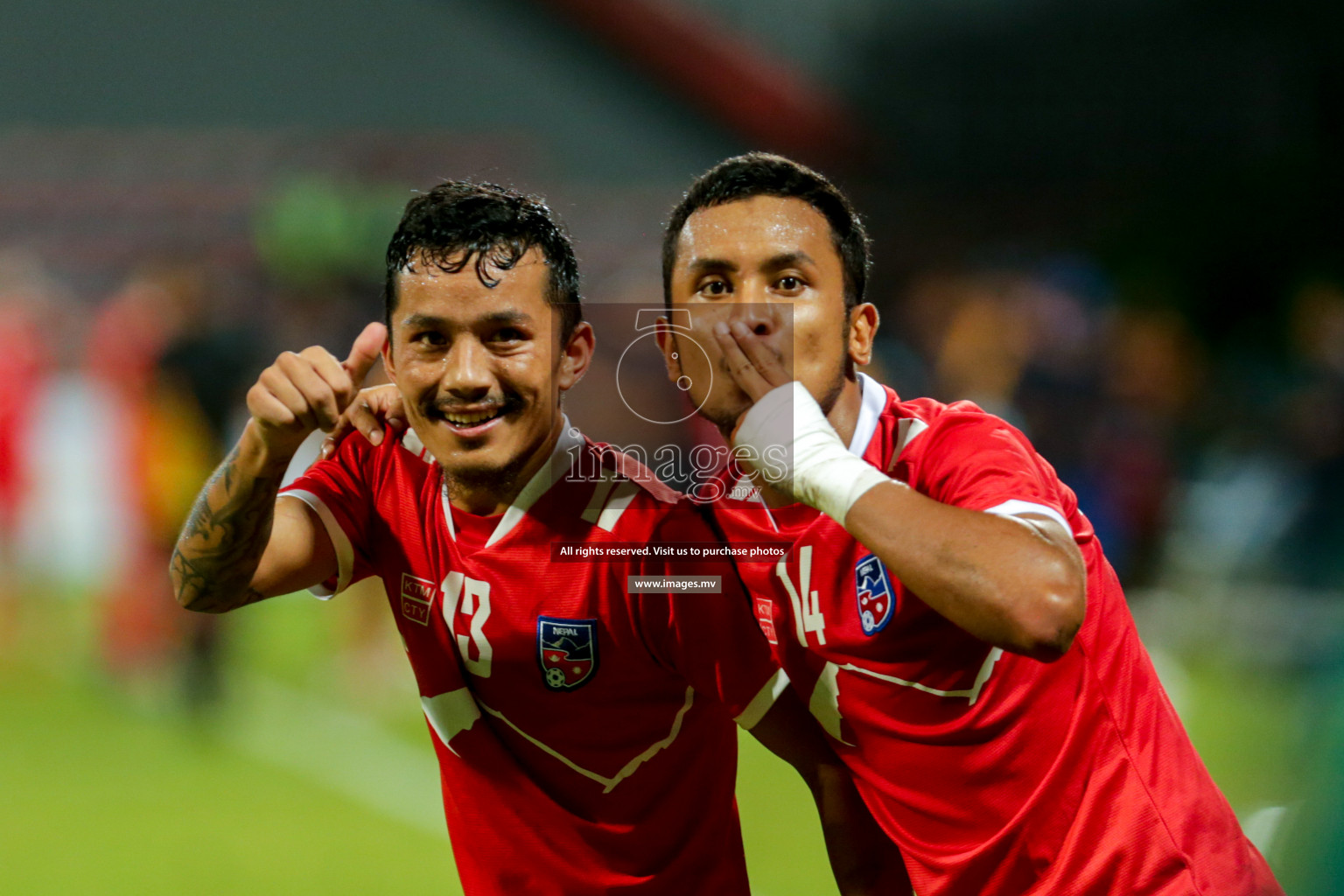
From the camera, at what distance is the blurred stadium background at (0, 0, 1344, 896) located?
5.72 meters

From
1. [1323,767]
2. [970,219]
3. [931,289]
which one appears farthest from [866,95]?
[1323,767]

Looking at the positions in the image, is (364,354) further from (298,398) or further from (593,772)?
(593,772)

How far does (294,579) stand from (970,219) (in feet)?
46.1

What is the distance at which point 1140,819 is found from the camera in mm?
2064

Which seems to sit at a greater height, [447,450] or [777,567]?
[447,450]

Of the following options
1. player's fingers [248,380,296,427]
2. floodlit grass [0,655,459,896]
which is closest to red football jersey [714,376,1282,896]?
player's fingers [248,380,296,427]

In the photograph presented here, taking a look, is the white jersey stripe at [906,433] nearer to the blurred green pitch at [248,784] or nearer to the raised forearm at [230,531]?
the raised forearm at [230,531]

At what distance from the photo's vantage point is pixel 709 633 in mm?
2295

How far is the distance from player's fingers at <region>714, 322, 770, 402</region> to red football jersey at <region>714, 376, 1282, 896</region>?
0.27m

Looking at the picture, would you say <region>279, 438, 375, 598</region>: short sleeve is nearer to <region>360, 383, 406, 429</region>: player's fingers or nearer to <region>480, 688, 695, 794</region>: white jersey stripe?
<region>360, 383, 406, 429</region>: player's fingers

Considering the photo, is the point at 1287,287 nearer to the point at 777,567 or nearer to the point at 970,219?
the point at 970,219

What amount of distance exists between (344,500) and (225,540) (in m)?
0.27

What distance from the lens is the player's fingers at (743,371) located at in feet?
6.61

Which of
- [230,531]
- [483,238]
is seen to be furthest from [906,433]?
[230,531]
